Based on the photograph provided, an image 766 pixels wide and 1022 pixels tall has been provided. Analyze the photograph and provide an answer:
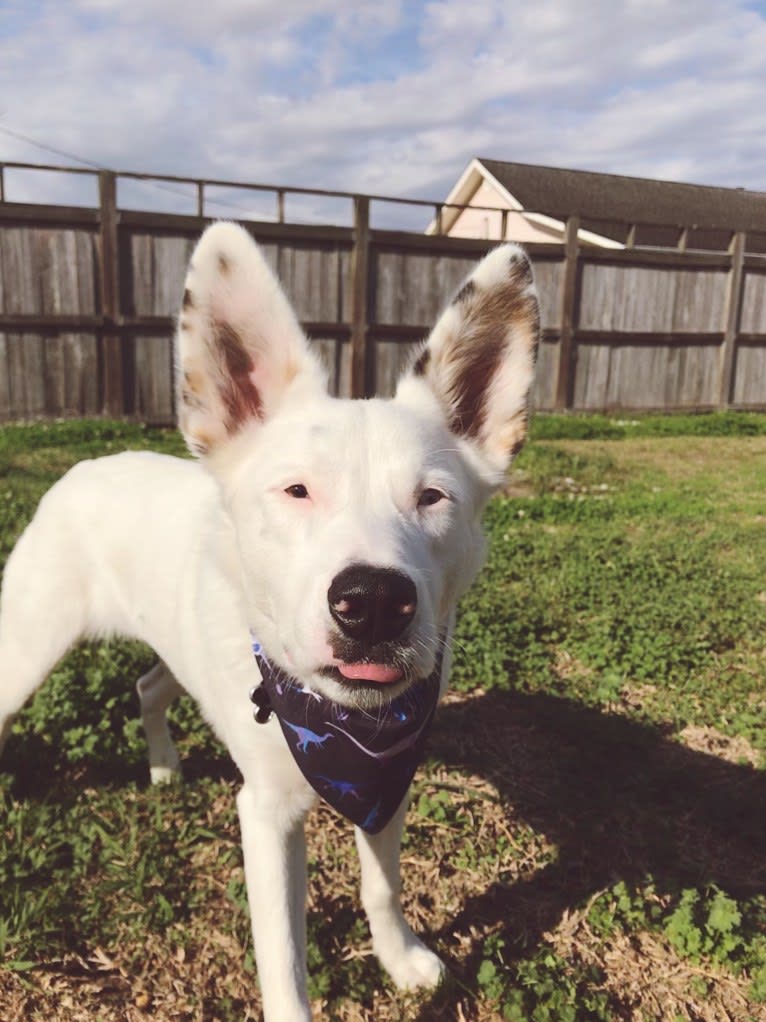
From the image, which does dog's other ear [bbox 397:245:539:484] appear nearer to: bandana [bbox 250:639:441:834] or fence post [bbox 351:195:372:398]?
bandana [bbox 250:639:441:834]

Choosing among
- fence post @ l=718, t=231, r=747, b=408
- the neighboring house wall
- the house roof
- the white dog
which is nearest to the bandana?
the white dog

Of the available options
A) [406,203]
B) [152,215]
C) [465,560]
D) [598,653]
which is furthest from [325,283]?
[465,560]

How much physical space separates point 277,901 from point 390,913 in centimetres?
61

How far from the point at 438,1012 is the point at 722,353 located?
15.8 metres

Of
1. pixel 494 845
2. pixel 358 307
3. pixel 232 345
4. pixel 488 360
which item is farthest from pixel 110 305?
pixel 494 845

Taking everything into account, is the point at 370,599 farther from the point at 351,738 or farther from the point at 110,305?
the point at 110,305

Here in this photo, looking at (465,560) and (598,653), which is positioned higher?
(465,560)

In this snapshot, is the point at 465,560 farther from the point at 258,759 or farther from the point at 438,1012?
the point at 438,1012

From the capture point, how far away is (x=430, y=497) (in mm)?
2297

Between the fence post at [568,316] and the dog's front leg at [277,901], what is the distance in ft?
44.1

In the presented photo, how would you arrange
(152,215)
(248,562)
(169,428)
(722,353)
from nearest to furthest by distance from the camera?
(248,562)
(152,215)
(169,428)
(722,353)

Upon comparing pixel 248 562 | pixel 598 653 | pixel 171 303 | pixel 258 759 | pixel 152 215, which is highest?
pixel 152 215

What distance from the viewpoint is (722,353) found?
52.9 ft

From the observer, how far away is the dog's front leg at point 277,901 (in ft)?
7.53
